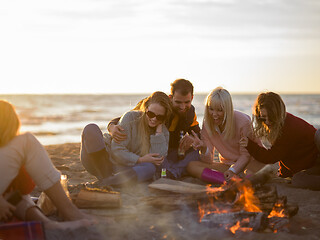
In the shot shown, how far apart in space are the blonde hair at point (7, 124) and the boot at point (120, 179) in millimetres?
2139

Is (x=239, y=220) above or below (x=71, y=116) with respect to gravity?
above

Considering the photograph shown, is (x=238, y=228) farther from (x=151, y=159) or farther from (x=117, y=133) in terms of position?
(x=117, y=133)

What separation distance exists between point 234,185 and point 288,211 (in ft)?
2.15

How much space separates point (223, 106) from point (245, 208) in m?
1.87

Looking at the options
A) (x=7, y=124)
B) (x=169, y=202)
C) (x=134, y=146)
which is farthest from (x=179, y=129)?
(x=7, y=124)

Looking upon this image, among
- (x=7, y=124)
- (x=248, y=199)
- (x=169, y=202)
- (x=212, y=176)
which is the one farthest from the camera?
(x=212, y=176)

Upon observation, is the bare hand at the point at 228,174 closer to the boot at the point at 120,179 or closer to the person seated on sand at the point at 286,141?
the person seated on sand at the point at 286,141

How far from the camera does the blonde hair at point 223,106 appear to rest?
538 cm

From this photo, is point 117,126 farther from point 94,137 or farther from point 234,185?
point 234,185

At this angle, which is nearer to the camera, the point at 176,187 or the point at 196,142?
the point at 176,187

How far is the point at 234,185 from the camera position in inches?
167

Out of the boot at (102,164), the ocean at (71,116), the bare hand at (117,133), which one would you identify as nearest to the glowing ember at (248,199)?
the bare hand at (117,133)

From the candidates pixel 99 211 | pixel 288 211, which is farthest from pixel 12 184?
pixel 288 211

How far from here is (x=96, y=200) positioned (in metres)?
4.18
